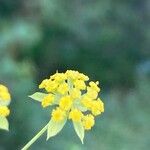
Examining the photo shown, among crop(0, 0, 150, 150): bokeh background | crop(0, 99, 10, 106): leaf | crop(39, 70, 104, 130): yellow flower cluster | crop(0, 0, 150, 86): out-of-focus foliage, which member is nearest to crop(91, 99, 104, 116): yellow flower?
crop(39, 70, 104, 130): yellow flower cluster

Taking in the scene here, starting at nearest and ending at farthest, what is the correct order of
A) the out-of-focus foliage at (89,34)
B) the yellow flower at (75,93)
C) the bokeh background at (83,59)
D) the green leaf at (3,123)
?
the green leaf at (3,123) < the yellow flower at (75,93) < the bokeh background at (83,59) < the out-of-focus foliage at (89,34)

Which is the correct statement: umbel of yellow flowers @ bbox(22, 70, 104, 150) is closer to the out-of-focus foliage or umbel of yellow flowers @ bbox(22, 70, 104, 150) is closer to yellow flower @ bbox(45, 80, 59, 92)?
yellow flower @ bbox(45, 80, 59, 92)

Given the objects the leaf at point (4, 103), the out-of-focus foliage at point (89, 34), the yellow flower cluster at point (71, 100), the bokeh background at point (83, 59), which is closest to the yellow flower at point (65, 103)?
the yellow flower cluster at point (71, 100)

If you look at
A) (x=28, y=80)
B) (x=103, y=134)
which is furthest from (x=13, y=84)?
(x=103, y=134)

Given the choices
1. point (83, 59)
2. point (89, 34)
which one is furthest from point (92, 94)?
point (89, 34)

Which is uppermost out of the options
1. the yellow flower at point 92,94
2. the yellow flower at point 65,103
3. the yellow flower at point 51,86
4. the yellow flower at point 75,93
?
the yellow flower at point 92,94

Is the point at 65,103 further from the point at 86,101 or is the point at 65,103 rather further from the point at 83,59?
the point at 83,59

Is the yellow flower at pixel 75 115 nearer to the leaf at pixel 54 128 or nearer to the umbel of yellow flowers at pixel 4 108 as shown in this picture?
the leaf at pixel 54 128
